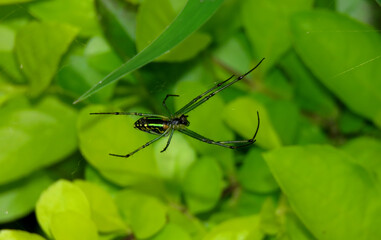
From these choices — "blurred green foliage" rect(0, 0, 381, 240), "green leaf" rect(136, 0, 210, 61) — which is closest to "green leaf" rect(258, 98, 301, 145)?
"blurred green foliage" rect(0, 0, 381, 240)

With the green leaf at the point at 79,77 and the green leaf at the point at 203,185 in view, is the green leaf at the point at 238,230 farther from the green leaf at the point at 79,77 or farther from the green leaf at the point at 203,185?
the green leaf at the point at 79,77

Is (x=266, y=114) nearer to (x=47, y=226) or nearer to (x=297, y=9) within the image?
(x=297, y=9)

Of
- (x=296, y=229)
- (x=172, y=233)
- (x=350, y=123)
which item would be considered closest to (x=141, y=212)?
(x=172, y=233)

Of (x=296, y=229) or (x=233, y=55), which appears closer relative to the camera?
(x=296, y=229)

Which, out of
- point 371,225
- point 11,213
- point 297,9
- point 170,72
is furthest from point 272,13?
point 11,213

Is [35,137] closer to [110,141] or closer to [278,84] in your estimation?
[110,141]

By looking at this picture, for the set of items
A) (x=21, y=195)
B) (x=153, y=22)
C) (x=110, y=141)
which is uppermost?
(x=153, y=22)
